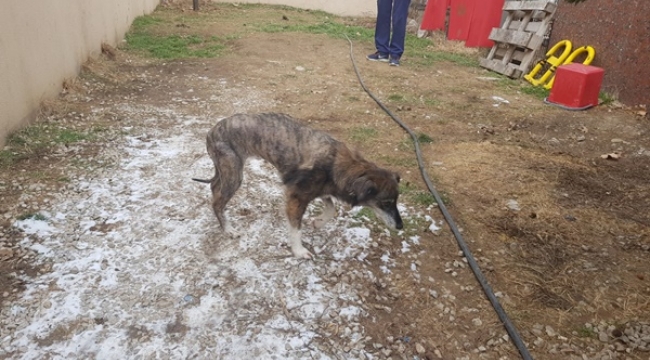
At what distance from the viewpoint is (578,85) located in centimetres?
729

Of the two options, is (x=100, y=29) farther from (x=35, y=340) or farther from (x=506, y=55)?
(x=506, y=55)

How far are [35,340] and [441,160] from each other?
4783mm

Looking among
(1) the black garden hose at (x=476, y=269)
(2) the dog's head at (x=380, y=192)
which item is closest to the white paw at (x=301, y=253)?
(2) the dog's head at (x=380, y=192)

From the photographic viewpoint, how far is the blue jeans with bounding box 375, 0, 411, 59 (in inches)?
391

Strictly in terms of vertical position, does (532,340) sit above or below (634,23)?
below

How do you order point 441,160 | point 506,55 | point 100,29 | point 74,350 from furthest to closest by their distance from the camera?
point 506,55, point 100,29, point 441,160, point 74,350

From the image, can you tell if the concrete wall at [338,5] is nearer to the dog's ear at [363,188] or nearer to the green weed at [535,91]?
the green weed at [535,91]

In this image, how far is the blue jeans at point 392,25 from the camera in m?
9.93

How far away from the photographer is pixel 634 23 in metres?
7.20

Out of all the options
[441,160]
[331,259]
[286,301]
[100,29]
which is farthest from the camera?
[100,29]

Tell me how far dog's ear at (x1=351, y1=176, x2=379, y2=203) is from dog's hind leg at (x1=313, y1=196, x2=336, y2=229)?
478 mm

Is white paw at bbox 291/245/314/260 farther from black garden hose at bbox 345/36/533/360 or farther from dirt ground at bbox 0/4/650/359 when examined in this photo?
black garden hose at bbox 345/36/533/360

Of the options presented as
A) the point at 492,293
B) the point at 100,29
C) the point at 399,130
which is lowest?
the point at 492,293

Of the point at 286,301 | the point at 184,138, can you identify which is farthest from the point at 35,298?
the point at 184,138
